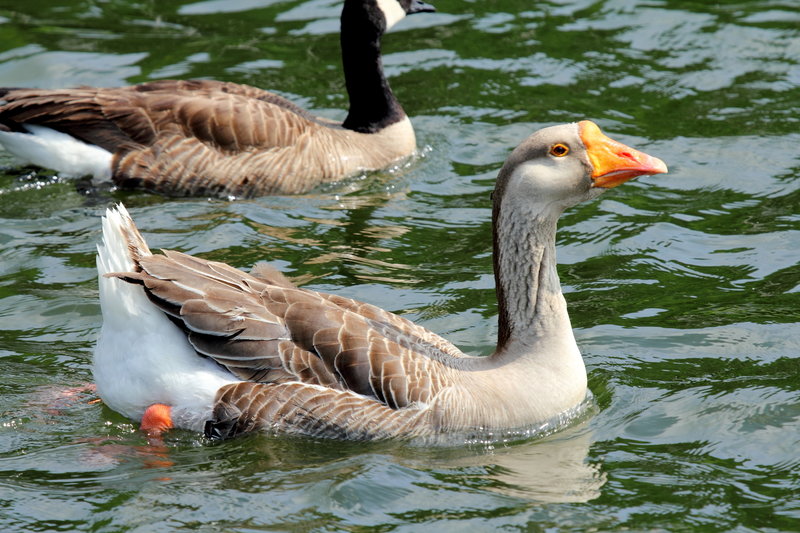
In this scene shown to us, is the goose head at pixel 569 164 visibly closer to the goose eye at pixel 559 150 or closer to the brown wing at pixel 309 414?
the goose eye at pixel 559 150

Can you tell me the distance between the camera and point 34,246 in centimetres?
1077

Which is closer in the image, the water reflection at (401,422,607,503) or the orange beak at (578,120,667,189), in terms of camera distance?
the water reflection at (401,422,607,503)

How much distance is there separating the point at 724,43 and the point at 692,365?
26.6 feet

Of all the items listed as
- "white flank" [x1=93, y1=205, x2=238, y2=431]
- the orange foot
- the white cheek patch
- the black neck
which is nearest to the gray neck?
"white flank" [x1=93, y1=205, x2=238, y2=431]

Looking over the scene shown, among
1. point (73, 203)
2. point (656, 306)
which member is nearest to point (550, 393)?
point (656, 306)

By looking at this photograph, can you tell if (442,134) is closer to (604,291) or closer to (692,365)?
(604,291)

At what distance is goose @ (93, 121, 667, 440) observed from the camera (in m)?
7.47

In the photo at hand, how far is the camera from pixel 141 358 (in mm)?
7766

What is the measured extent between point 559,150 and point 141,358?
10.0 ft

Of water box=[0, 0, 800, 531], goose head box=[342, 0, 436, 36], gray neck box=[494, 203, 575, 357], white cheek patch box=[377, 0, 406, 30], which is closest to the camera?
water box=[0, 0, 800, 531]

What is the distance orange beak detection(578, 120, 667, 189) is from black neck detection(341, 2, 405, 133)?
238 inches

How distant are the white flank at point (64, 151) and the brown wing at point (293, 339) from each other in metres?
4.75

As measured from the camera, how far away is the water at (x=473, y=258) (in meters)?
6.84

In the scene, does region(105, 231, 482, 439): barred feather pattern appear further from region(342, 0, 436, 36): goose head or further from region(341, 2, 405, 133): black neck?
region(342, 0, 436, 36): goose head
